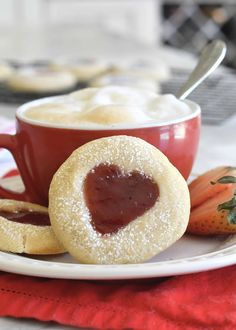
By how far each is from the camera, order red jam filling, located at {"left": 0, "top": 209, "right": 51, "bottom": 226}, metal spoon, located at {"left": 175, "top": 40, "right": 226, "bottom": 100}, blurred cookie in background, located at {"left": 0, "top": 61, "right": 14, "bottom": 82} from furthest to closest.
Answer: blurred cookie in background, located at {"left": 0, "top": 61, "right": 14, "bottom": 82}
metal spoon, located at {"left": 175, "top": 40, "right": 226, "bottom": 100}
red jam filling, located at {"left": 0, "top": 209, "right": 51, "bottom": 226}

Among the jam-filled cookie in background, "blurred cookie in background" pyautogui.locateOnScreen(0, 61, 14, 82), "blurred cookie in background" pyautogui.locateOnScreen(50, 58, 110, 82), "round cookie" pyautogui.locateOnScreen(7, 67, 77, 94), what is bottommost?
"blurred cookie in background" pyautogui.locateOnScreen(50, 58, 110, 82)

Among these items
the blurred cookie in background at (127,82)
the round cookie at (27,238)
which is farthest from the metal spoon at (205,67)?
the blurred cookie in background at (127,82)

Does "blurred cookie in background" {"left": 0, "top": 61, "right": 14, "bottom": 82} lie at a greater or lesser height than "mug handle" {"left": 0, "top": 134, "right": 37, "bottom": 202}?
lesser

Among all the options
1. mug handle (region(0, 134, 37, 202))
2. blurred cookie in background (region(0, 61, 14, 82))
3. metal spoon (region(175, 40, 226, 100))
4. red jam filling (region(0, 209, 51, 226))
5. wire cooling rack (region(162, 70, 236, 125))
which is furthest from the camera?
blurred cookie in background (region(0, 61, 14, 82))

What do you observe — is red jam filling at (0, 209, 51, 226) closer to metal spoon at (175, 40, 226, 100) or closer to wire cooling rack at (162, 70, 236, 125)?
metal spoon at (175, 40, 226, 100)

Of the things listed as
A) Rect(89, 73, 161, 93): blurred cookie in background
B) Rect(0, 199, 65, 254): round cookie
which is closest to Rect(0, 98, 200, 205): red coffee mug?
Rect(0, 199, 65, 254): round cookie

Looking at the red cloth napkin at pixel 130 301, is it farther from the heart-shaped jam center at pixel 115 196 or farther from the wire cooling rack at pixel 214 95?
the wire cooling rack at pixel 214 95

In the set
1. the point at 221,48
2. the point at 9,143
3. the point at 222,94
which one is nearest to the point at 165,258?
the point at 9,143

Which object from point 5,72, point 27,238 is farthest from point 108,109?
point 5,72
